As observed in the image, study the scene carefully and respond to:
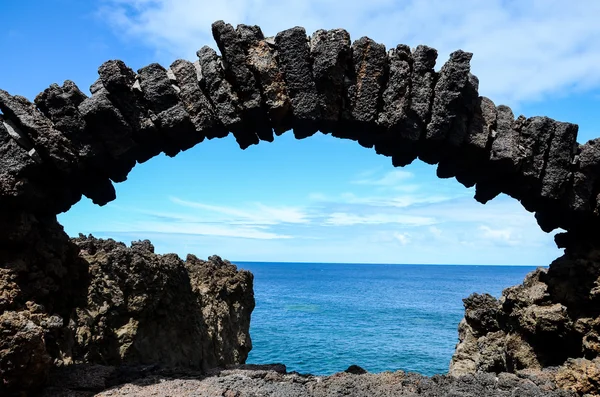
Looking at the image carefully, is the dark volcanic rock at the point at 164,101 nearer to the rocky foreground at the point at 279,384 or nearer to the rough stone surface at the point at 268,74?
the rough stone surface at the point at 268,74

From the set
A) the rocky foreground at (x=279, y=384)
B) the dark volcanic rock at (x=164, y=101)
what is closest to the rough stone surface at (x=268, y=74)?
the dark volcanic rock at (x=164, y=101)

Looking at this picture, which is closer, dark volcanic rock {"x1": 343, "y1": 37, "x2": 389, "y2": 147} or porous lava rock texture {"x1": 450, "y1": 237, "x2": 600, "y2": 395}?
porous lava rock texture {"x1": 450, "y1": 237, "x2": 600, "y2": 395}

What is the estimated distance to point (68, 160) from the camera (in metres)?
6.04

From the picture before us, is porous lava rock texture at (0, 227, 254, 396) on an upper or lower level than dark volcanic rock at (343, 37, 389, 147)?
lower

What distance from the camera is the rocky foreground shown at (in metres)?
5.66

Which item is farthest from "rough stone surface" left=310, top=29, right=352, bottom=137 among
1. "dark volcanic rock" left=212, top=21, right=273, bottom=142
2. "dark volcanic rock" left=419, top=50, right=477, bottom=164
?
"dark volcanic rock" left=419, top=50, right=477, bottom=164

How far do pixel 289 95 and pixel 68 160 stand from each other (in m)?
2.98

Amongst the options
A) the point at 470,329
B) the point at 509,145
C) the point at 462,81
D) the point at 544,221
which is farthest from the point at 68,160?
the point at 470,329

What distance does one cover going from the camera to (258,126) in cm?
Result: 695

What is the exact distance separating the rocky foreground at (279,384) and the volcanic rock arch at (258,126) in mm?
1140

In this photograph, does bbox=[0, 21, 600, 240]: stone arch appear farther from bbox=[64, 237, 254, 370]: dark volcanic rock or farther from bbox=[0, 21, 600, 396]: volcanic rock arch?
bbox=[64, 237, 254, 370]: dark volcanic rock

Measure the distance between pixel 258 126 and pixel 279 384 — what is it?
3.51 metres

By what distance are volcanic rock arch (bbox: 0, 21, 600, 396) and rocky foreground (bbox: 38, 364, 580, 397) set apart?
1140mm

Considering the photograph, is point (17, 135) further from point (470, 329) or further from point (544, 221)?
point (470, 329)
